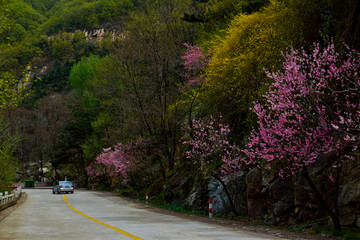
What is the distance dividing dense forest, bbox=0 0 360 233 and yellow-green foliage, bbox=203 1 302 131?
7cm

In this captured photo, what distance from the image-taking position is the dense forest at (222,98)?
452 inches

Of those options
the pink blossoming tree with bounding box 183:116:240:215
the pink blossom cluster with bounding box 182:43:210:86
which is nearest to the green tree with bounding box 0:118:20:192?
the pink blossom cluster with bounding box 182:43:210:86

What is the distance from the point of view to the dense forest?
1148 cm

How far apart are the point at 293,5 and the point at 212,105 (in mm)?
8113

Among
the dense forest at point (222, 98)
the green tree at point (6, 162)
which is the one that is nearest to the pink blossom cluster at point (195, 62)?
the dense forest at point (222, 98)

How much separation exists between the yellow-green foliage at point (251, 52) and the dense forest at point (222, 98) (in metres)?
0.07

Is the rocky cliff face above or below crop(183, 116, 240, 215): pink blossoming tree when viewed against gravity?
below

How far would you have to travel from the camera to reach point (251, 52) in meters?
17.7

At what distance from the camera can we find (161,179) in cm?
3297

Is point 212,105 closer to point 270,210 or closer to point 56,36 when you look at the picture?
point 270,210

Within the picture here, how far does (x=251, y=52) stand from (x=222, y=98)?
3236 mm

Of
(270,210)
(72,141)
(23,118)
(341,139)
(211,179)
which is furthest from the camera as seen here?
(23,118)

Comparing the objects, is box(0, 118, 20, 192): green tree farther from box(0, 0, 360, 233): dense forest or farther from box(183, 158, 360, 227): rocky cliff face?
box(183, 158, 360, 227): rocky cliff face

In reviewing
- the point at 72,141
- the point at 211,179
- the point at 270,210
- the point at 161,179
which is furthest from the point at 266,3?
the point at 72,141
